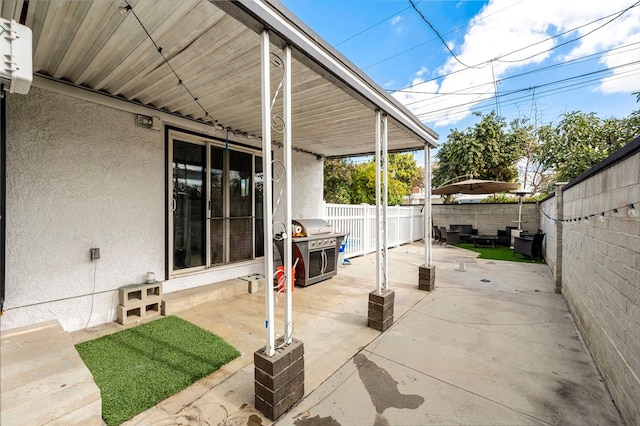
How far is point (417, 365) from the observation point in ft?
8.53

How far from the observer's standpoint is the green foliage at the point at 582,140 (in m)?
8.33

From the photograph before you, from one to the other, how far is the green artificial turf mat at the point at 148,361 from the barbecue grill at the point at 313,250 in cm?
219

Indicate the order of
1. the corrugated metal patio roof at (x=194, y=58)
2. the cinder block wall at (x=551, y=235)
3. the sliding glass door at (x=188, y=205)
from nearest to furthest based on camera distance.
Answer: the corrugated metal patio roof at (x=194, y=58)
the sliding glass door at (x=188, y=205)
the cinder block wall at (x=551, y=235)

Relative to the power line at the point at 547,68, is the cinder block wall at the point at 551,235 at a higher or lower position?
lower

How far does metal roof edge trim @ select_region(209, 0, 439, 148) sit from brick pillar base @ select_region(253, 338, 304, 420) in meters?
2.34

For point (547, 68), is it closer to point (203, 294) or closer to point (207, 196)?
point (207, 196)

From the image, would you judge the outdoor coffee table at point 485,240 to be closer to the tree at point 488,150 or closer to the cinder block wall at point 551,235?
the cinder block wall at point 551,235

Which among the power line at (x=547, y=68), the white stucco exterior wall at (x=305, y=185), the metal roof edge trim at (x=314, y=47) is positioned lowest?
the white stucco exterior wall at (x=305, y=185)

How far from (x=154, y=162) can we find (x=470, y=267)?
7409mm

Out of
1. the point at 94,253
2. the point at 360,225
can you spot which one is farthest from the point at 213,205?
the point at 360,225

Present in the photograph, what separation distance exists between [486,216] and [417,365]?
11.2m

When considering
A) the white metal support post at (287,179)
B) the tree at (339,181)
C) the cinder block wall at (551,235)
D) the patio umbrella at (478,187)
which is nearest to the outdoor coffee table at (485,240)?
the patio umbrella at (478,187)

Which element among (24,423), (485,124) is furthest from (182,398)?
(485,124)

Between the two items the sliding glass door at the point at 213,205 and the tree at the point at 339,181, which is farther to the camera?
the tree at the point at 339,181
